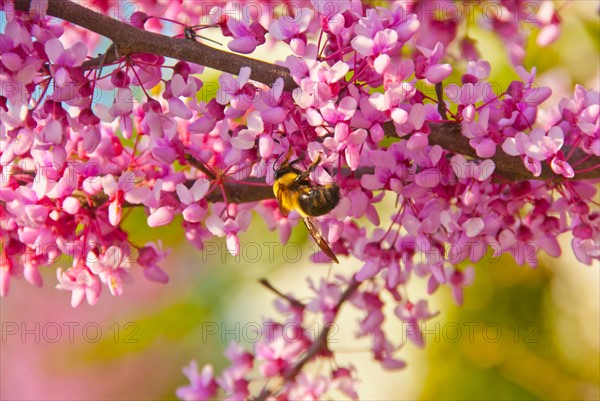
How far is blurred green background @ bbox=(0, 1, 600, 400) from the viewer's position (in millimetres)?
2072

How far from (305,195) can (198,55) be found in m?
0.28

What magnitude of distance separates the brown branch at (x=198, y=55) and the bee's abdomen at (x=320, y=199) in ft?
0.39

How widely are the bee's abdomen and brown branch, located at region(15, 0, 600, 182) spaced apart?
12cm

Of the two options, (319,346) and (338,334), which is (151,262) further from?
(338,334)

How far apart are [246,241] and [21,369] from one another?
1210 millimetres

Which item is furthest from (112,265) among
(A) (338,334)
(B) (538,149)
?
(A) (338,334)

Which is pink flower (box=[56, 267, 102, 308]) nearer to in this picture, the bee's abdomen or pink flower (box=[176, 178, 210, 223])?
pink flower (box=[176, 178, 210, 223])

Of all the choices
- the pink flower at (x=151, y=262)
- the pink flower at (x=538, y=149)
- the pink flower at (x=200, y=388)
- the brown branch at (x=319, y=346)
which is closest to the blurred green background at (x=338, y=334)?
the brown branch at (x=319, y=346)

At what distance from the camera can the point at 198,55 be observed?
1041 millimetres

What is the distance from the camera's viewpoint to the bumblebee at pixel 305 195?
1.13m

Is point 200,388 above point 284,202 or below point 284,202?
below

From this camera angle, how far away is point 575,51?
2.16m

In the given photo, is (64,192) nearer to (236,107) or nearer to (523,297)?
(236,107)

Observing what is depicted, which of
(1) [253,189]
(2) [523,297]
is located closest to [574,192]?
(1) [253,189]
